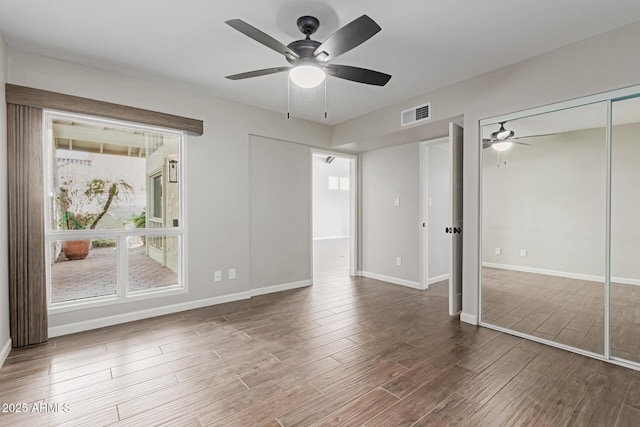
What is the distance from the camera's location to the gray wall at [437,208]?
4.74m

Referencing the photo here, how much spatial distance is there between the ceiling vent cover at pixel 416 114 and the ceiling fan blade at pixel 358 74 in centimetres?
153

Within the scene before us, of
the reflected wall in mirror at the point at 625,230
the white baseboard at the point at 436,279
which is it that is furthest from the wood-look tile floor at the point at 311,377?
the white baseboard at the point at 436,279

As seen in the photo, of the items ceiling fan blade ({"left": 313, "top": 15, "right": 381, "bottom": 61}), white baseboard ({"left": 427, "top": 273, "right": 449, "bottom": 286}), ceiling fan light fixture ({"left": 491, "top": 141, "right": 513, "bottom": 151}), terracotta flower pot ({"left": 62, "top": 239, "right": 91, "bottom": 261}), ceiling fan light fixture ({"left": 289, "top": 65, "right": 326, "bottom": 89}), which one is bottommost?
white baseboard ({"left": 427, "top": 273, "right": 449, "bottom": 286})

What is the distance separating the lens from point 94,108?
9.77ft

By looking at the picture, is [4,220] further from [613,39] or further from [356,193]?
[613,39]

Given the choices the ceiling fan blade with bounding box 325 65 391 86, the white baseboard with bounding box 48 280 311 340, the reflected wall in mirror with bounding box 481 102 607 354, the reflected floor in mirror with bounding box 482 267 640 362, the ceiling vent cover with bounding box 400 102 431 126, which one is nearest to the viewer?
the ceiling fan blade with bounding box 325 65 391 86

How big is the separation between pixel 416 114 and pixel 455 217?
1.37 meters

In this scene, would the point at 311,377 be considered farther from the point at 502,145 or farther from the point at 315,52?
the point at 502,145

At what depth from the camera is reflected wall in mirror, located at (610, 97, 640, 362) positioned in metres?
2.38

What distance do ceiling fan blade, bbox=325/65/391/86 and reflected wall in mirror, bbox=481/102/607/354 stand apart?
1.57 m

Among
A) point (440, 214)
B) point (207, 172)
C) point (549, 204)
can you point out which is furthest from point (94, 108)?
point (440, 214)

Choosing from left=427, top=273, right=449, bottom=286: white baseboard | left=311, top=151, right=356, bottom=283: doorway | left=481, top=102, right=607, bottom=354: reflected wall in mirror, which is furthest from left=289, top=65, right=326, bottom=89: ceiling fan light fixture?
left=311, top=151, right=356, bottom=283: doorway

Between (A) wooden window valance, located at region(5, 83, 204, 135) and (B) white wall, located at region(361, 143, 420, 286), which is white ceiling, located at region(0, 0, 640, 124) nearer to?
(A) wooden window valance, located at region(5, 83, 204, 135)

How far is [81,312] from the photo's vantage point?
9.90 feet
